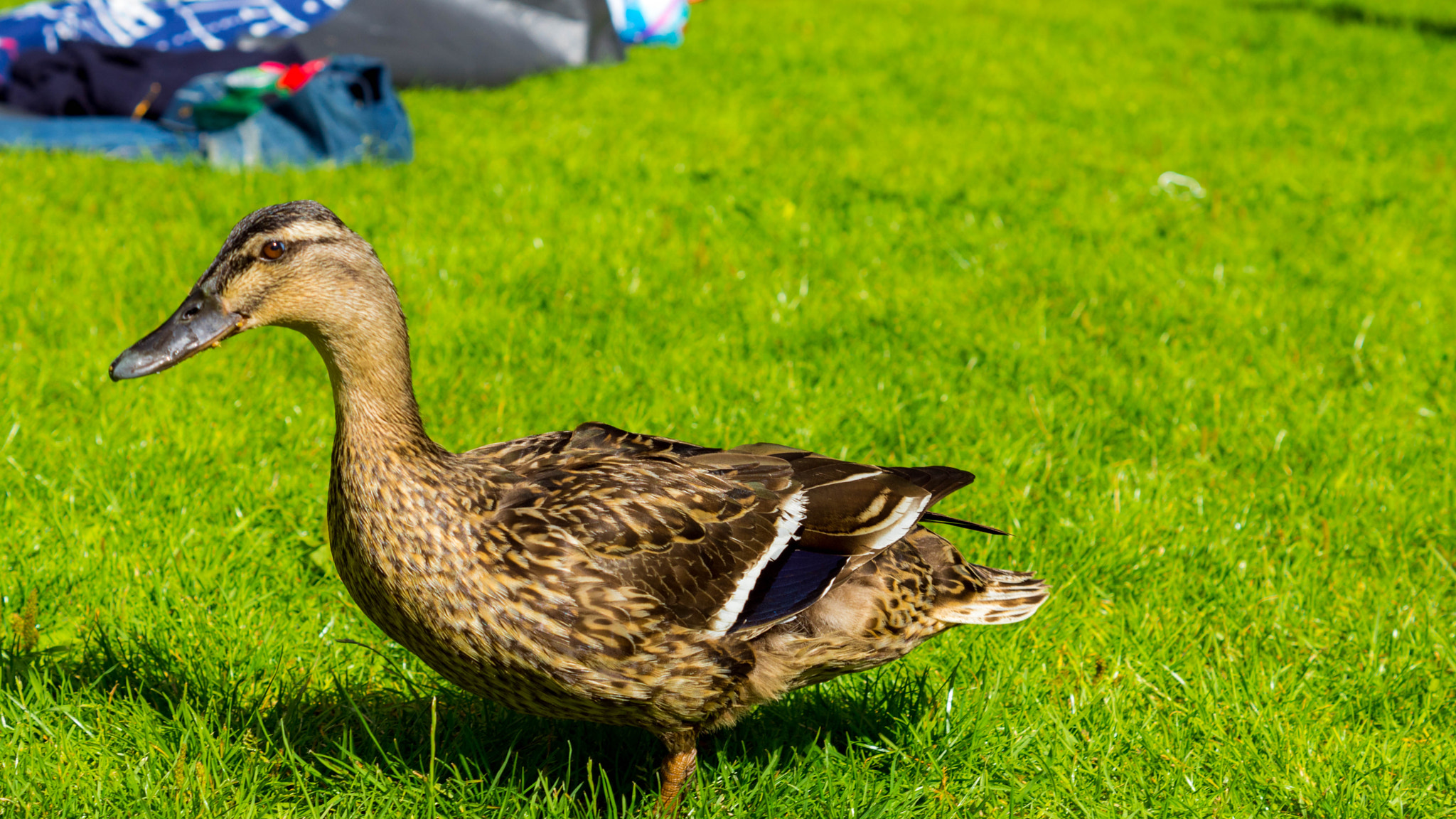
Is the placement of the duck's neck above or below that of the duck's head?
below

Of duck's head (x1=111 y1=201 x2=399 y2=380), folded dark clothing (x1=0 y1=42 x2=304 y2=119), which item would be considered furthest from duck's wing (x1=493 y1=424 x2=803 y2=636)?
folded dark clothing (x1=0 y1=42 x2=304 y2=119)

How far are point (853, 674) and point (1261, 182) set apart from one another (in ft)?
19.2

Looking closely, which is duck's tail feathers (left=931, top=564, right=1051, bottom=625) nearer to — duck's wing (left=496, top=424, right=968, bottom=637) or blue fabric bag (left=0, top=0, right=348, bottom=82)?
duck's wing (left=496, top=424, right=968, bottom=637)

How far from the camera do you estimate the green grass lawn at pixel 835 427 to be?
2842 millimetres

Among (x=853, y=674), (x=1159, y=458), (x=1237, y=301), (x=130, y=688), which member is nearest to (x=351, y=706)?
(x=130, y=688)

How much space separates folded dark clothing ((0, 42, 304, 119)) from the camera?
7527 mm

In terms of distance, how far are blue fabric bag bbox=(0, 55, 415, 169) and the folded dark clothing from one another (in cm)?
27

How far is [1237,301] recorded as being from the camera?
18.9 feet

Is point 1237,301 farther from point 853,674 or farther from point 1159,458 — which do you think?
point 853,674

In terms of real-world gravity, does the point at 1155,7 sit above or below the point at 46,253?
above

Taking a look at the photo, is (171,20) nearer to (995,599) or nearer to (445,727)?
(445,727)

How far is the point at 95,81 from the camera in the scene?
7.55 m

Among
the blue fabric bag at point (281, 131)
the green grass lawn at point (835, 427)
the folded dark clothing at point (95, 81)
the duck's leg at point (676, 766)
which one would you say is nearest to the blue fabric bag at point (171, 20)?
the folded dark clothing at point (95, 81)

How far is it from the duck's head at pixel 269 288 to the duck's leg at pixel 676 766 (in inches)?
46.9
